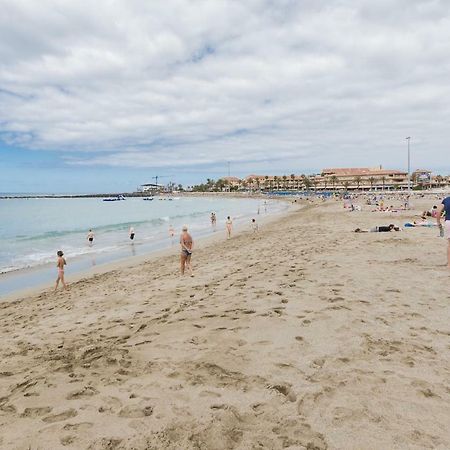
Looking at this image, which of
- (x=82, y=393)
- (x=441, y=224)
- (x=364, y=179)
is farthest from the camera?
(x=364, y=179)

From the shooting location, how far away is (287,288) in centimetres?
787

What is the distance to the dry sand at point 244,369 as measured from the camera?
3.14m

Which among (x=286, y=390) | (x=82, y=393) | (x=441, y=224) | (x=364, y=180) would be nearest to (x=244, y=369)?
(x=286, y=390)

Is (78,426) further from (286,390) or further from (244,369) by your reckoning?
(286,390)

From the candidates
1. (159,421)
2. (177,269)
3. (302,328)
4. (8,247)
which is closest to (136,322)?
(302,328)

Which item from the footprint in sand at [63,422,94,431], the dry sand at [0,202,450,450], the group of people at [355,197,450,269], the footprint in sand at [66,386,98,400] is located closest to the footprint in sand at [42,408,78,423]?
the dry sand at [0,202,450,450]

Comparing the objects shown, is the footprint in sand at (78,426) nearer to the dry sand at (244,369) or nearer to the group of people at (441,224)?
the dry sand at (244,369)

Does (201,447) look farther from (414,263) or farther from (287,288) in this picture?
(414,263)

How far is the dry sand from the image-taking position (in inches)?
124

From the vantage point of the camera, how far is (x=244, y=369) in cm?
425

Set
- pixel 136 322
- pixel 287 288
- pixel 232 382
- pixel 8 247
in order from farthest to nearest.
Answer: pixel 8 247, pixel 287 288, pixel 136 322, pixel 232 382

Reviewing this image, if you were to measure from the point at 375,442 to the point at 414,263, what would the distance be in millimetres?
8084

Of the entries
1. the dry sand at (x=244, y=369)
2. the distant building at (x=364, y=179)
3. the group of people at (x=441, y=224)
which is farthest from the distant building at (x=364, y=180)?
the dry sand at (x=244, y=369)

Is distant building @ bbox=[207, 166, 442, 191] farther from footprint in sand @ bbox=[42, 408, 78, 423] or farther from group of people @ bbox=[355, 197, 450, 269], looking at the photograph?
footprint in sand @ bbox=[42, 408, 78, 423]
